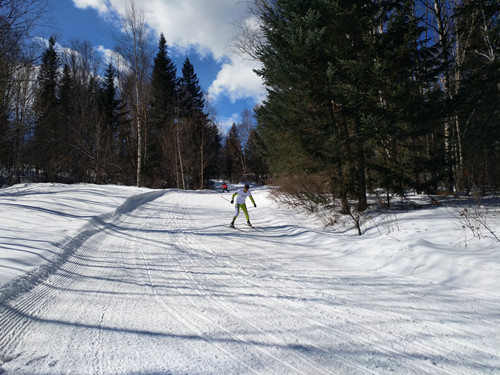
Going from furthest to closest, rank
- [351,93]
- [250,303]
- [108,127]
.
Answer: [108,127] < [351,93] < [250,303]

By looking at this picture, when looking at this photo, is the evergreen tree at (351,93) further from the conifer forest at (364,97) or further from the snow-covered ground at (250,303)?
the snow-covered ground at (250,303)

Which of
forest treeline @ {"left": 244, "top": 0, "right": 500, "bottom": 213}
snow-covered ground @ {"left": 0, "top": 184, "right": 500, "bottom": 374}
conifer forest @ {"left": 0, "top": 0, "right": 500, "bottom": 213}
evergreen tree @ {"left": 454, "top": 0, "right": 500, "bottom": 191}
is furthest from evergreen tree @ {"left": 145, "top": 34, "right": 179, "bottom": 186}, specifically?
evergreen tree @ {"left": 454, "top": 0, "right": 500, "bottom": 191}

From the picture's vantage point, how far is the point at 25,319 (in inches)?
101

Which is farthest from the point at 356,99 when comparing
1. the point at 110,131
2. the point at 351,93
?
the point at 110,131

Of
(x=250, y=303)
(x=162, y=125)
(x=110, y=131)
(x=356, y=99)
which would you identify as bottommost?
(x=250, y=303)

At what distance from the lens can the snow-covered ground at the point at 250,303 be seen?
2.09 m

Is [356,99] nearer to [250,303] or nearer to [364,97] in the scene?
[364,97]

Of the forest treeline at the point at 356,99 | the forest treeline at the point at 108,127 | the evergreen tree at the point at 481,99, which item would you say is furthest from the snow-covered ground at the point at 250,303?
the forest treeline at the point at 108,127

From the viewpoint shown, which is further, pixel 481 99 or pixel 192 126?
pixel 192 126

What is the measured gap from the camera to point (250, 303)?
3.06 meters

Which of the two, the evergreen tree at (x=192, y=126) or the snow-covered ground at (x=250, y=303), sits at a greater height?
the evergreen tree at (x=192, y=126)

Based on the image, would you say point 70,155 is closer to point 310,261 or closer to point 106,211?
point 106,211

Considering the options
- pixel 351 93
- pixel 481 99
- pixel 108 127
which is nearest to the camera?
pixel 351 93

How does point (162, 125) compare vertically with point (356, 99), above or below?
above
